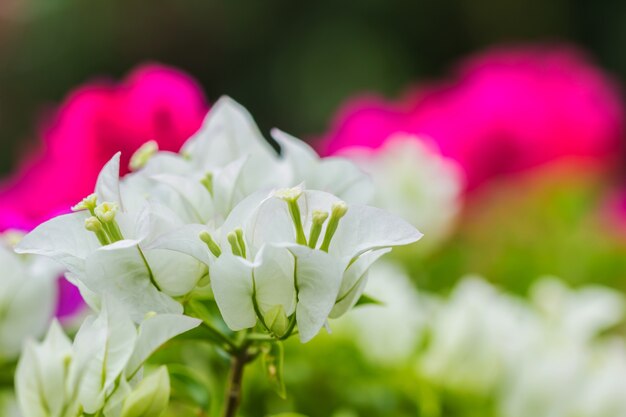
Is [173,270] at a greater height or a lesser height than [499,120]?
lesser

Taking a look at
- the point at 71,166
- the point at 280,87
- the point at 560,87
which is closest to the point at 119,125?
the point at 71,166

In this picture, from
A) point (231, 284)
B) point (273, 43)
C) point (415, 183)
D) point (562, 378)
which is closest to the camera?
point (231, 284)

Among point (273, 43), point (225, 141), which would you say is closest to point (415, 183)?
point (225, 141)

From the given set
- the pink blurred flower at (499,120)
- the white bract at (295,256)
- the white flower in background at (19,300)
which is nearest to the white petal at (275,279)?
the white bract at (295,256)

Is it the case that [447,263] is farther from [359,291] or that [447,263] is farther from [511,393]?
[359,291]

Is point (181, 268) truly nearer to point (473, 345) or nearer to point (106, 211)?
point (106, 211)

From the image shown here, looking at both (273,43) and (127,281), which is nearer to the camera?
(127,281)

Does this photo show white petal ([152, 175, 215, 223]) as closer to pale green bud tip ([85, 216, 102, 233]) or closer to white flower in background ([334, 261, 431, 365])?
pale green bud tip ([85, 216, 102, 233])
